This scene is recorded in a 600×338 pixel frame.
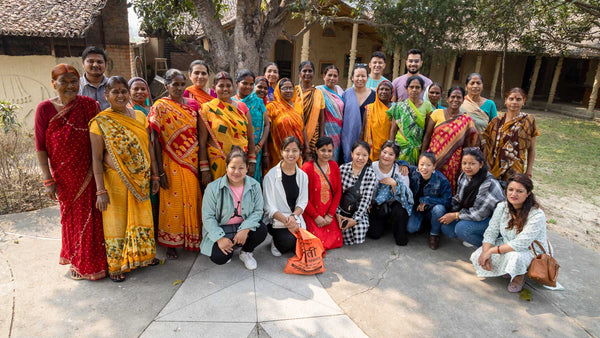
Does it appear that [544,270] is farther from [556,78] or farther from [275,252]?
[556,78]

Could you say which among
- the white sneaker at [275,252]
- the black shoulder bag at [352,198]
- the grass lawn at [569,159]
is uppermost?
the black shoulder bag at [352,198]

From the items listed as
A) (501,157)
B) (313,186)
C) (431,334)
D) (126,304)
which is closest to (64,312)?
(126,304)

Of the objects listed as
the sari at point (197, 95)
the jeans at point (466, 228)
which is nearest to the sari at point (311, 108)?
the sari at point (197, 95)

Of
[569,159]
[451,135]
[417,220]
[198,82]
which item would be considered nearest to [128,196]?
[198,82]

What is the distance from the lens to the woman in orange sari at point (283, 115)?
4020 mm

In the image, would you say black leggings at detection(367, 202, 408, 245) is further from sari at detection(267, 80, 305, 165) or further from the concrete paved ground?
sari at detection(267, 80, 305, 165)

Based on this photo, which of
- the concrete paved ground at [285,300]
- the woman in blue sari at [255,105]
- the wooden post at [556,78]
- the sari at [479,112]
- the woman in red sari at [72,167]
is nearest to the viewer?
the concrete paved ground at [285,300]

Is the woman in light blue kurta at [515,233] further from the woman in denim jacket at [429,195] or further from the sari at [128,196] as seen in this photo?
the sari at [128,196]

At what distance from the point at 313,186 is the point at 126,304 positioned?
6.29ft

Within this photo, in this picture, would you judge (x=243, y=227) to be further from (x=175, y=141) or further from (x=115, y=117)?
(x=115, y=117)

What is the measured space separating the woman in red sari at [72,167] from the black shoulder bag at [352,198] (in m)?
2.29

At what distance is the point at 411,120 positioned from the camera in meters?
4.11

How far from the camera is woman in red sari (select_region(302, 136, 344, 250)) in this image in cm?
375

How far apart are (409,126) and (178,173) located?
2.49 metres
